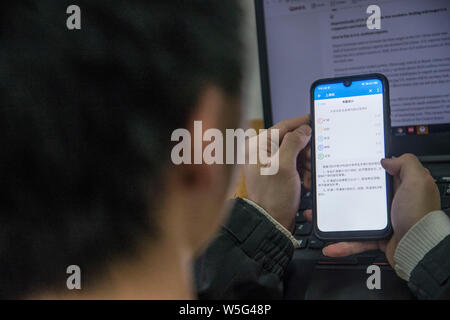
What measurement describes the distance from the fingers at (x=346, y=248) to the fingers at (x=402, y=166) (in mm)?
91

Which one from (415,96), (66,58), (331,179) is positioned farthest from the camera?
(415,96)

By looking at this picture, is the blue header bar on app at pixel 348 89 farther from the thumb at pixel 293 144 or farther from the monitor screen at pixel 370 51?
the monitor screen at pixel 370 51

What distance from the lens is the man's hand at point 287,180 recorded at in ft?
1.72

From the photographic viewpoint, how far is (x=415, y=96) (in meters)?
0.63

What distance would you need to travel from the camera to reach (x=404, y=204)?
0.46 metres

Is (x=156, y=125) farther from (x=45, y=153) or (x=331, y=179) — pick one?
(x=331, y=179)

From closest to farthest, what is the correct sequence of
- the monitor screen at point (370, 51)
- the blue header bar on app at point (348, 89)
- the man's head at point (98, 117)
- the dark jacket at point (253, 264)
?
the man's head at point (98, 117)
the dark jacket at point (253, 264)
the blue header bar on app at point (348, 89)
the monitor screen at point (370, 51)

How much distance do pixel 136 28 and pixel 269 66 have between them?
52cm

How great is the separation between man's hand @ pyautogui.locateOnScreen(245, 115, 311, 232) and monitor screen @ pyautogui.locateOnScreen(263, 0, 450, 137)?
15 cm

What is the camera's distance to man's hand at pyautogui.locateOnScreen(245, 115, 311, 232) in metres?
0.52

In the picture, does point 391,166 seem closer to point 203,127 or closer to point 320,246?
point 320,246
